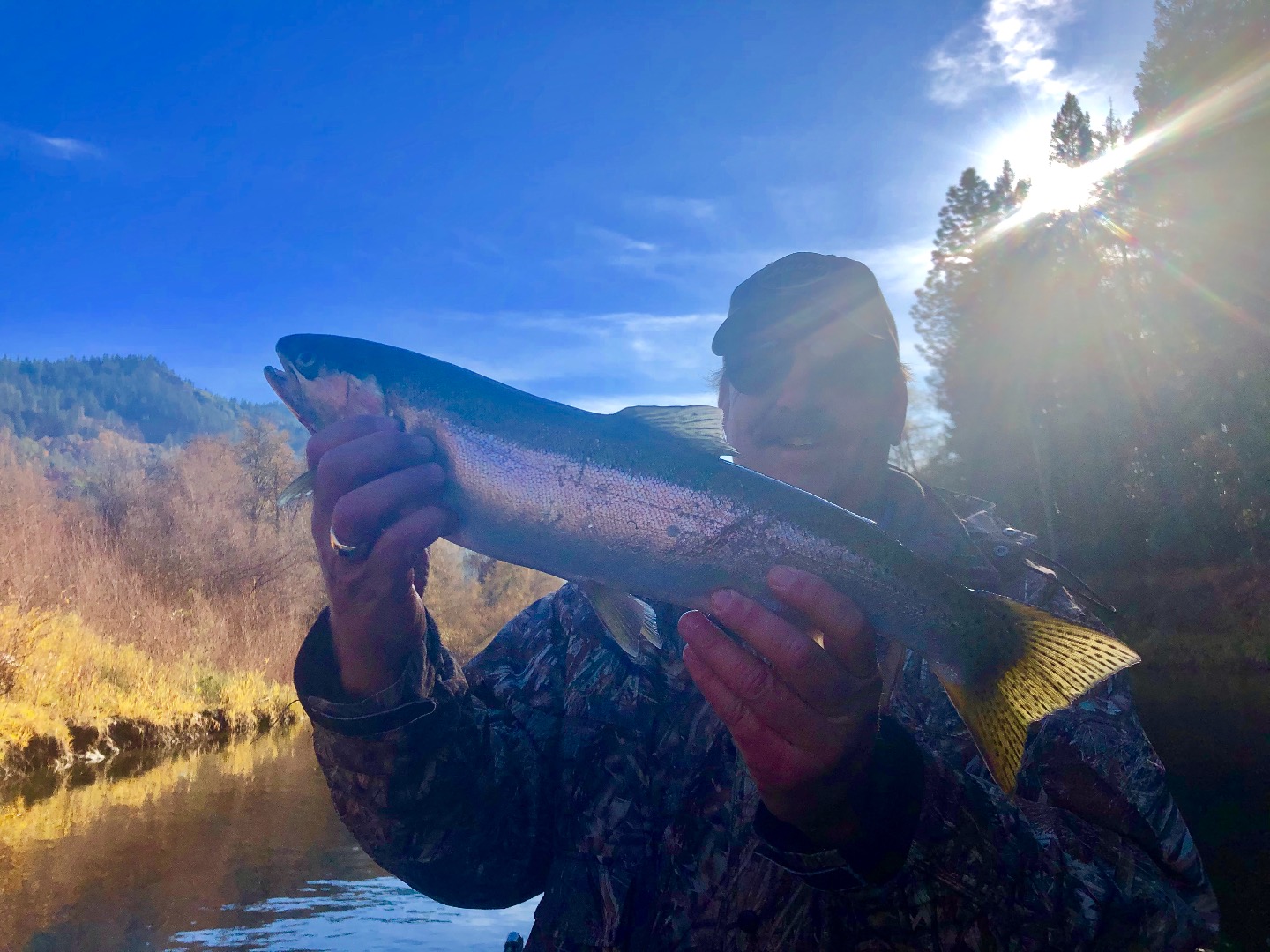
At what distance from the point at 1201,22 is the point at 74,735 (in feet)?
106

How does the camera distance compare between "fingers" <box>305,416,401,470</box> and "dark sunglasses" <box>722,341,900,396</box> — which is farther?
"dark sunglasses" <box>722,341,900,396</box>

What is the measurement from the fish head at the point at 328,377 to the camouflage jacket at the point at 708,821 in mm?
853

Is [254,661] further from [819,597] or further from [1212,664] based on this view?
[1212,664]

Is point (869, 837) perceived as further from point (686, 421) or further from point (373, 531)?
point (373, 531)

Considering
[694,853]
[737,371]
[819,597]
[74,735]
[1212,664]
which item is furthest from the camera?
[1212,664]

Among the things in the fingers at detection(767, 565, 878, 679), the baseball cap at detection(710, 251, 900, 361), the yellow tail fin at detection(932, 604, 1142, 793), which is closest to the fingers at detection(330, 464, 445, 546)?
the fingers at detection(767, 565, 878, 679)

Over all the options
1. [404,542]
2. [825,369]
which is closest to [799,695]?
[404,542]

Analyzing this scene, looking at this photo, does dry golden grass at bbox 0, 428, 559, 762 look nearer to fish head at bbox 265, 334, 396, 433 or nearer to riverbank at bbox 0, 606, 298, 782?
riverbank at bbox 0, 606, 298, 782

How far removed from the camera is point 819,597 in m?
2.23

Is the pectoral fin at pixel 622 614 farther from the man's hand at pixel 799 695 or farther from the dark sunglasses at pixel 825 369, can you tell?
the dark sunglasses at pixel 825 369

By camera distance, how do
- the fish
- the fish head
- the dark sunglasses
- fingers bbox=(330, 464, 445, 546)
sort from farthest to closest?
the dark sunglasses, the fish head, the fish, fingers bbox=(330, 464, 445, 546)

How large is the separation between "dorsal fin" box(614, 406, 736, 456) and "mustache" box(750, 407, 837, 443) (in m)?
1.09

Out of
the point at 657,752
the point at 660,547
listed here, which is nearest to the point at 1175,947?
the point at 657,752

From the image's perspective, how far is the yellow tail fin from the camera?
7.65 ft
